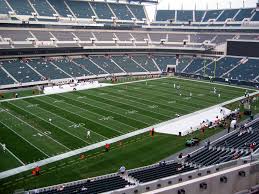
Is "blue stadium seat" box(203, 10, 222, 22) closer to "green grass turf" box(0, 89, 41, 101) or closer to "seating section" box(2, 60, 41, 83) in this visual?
"seating section" box(2, 60, 41, 83)

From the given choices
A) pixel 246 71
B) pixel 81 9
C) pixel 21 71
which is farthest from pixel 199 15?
pixel 21 71

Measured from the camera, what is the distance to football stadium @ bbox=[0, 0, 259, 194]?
1964 centimetres

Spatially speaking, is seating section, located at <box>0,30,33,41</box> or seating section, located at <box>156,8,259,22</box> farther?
seating section, located at <box>156,8,259,22</box>

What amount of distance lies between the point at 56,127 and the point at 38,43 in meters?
32.2

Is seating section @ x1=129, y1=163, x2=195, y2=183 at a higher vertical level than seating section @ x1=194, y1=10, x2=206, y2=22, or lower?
lower

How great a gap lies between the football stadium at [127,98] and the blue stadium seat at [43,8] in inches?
9.1

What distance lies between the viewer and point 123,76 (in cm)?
5962

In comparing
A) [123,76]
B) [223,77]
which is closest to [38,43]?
[123,76]

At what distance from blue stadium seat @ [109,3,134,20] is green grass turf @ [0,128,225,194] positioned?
2129 inches

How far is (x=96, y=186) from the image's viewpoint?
17250 millimetres

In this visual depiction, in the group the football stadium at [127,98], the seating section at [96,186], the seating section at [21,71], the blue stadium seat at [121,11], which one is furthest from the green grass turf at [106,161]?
the blue stadium seat at [121,11]

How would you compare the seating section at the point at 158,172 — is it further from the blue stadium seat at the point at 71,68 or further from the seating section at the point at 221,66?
the seating section at the point at 221,66

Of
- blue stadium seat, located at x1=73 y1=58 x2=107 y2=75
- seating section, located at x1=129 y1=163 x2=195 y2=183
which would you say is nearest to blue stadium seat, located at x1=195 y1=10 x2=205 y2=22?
Result: blue stadium seat, located at x1=73 y1=58 x2=107 y2=75

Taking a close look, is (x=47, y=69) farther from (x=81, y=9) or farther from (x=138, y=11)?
(x=138, y=11)
